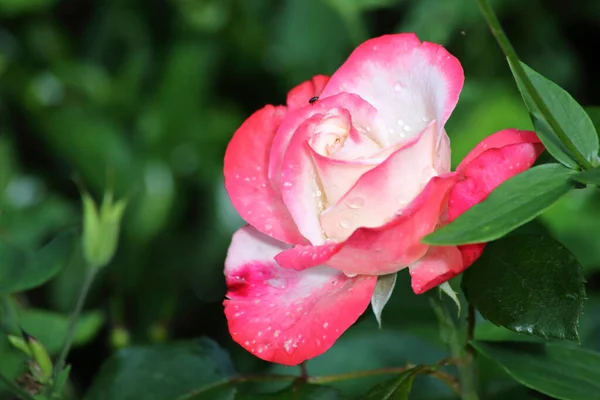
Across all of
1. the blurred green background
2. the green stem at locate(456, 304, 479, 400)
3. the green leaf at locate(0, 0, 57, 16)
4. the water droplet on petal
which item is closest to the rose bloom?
the water droplet on petal

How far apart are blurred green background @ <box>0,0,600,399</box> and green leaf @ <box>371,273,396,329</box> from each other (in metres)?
0.61

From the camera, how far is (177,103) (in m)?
1.42

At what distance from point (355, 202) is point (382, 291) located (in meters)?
0.08

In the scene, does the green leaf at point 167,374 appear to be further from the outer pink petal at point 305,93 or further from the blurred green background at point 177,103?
the blurred green background at point 177,103

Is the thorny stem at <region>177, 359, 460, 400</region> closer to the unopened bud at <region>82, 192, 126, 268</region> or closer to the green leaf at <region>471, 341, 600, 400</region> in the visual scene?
the green leaf at <region>471, 341, 600, 400</region>

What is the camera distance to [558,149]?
0.47 meters

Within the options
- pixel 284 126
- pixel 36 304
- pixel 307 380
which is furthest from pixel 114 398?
pixel 36 304

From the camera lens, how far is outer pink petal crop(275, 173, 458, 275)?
0.46 m

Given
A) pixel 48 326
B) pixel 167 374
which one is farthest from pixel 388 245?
pixel 48 326

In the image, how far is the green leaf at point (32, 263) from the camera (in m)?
0.62

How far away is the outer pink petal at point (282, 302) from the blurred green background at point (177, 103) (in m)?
0.57

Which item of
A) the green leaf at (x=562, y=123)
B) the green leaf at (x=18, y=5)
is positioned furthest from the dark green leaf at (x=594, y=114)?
the green leaf at (x=18, y=5)

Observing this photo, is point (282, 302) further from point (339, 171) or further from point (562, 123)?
point (562, 123)

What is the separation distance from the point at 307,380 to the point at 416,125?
22cm
